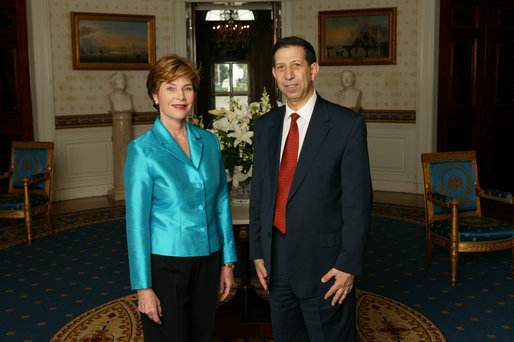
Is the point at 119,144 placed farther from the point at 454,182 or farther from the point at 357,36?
the point at 454,182

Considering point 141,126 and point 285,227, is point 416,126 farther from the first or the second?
point 285,227

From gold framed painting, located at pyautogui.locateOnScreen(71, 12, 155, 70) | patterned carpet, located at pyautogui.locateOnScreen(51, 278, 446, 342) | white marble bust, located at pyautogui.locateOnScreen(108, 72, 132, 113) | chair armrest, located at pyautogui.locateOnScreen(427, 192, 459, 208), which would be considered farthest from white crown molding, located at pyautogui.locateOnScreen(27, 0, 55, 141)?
chair armrest, located at pyautogui.locateOnScreen(427, 192, 459, 208)

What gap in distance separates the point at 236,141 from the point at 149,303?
1.67 m

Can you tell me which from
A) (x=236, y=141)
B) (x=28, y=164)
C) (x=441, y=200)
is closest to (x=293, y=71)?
(x=236, y=141)

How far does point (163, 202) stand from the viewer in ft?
6.68

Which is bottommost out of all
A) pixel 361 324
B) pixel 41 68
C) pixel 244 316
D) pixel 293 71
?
pixel 361 324

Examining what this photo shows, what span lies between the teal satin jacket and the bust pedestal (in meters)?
6.47

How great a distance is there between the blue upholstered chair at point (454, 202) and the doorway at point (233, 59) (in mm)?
10513

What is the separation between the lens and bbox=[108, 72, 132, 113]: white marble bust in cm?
834

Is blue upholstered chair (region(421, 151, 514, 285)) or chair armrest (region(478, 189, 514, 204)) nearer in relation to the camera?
blue upholstered chair (region(421, 151, 514, 285))

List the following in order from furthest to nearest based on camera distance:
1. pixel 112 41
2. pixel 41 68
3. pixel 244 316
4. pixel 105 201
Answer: pixel 112 41 < pixel 105 201 < pixel 41 68 < pixel 244 316

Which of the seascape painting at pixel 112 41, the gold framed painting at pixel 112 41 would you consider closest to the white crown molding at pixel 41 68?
the gold framed painting at pixel 112 41

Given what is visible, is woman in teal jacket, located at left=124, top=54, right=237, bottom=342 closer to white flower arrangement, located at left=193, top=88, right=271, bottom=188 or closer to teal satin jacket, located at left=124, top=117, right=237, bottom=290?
teal satin jacket, located at left=124, top=117, right=237, bottom=290

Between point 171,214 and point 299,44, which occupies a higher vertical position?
point 299,44
